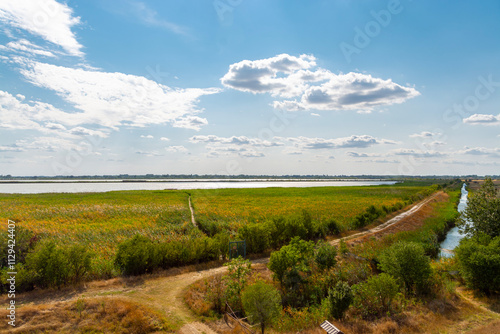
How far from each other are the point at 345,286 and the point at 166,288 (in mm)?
10290

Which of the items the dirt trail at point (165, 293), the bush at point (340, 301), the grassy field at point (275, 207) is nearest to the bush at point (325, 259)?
the bush at point (340, 301)

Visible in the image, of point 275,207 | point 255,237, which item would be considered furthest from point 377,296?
point 275,207

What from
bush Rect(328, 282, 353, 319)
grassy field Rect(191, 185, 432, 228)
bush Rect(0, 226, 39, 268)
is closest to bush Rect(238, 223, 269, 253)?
grassy field Rect(191, 185, 432, 228)

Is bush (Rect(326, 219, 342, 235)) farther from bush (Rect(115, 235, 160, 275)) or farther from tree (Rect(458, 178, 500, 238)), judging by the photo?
bush (Rect(115, 235, 160, 275))

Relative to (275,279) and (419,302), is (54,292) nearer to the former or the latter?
(275,279)

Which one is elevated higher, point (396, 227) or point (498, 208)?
point (498, 208)

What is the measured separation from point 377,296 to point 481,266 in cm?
727

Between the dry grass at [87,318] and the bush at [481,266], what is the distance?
723 inches

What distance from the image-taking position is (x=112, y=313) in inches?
514

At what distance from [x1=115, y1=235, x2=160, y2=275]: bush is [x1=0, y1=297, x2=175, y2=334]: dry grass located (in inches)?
171

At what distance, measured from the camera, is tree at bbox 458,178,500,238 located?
25.2 meters

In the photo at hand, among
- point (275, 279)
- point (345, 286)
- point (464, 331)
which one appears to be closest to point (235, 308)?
point (275, 279)

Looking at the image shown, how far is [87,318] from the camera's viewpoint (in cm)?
1266

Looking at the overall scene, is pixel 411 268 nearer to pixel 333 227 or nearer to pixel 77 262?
pixel 333 227
